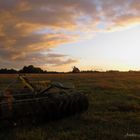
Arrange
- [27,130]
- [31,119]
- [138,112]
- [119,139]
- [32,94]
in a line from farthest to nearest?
[138,112] → [32,94] → [31,119] → [27,130] → [119,139]

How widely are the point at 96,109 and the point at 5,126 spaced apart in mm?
5339

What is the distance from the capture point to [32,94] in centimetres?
1306

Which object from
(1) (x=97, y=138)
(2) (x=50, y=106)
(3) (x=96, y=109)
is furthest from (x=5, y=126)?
(3) (x=96, y=109)

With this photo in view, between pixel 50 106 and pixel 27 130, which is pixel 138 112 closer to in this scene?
pixel 50 106

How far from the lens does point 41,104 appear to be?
38.7 feet

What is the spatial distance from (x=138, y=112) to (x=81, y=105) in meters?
2.53

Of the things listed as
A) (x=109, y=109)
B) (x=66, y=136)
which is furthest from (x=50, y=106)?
(x=109, y=109)

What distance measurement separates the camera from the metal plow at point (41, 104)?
10.9 metres

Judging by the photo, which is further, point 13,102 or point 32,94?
point 32,94

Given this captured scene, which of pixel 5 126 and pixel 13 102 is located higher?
pixel 13 102

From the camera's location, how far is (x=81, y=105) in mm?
13516

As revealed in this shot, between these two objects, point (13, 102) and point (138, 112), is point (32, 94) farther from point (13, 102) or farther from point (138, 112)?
point (138, 112)

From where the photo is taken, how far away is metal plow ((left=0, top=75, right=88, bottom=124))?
10.9m

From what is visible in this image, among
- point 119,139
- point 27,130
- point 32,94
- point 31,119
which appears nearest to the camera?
point 119,139
